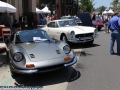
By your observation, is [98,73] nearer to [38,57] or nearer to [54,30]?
[38,57]

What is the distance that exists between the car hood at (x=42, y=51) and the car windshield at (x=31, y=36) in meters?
0.41

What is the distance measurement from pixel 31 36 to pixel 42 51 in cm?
124

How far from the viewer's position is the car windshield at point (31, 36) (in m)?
6.05

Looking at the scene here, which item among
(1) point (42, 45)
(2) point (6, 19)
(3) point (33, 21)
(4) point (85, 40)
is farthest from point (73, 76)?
(3) point (33, 21)

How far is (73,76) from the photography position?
17.4 feet

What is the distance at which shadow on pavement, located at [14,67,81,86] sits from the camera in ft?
16.1

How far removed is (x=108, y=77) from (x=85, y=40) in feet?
15.5

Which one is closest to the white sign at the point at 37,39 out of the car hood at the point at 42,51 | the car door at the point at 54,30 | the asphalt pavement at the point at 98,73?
the car hood at the point at 42,51

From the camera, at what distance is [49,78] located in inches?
206

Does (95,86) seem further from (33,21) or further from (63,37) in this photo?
(33,21)

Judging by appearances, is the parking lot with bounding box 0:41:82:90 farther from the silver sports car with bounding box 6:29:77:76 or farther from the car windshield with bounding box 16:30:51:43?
the car windshield with bounding box 16:30:51:43

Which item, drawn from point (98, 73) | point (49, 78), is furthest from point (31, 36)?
point (98, 73)

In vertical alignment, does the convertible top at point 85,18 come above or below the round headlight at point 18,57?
above

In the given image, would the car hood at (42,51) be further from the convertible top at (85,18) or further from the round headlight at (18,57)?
the convertible top at (85,18)
